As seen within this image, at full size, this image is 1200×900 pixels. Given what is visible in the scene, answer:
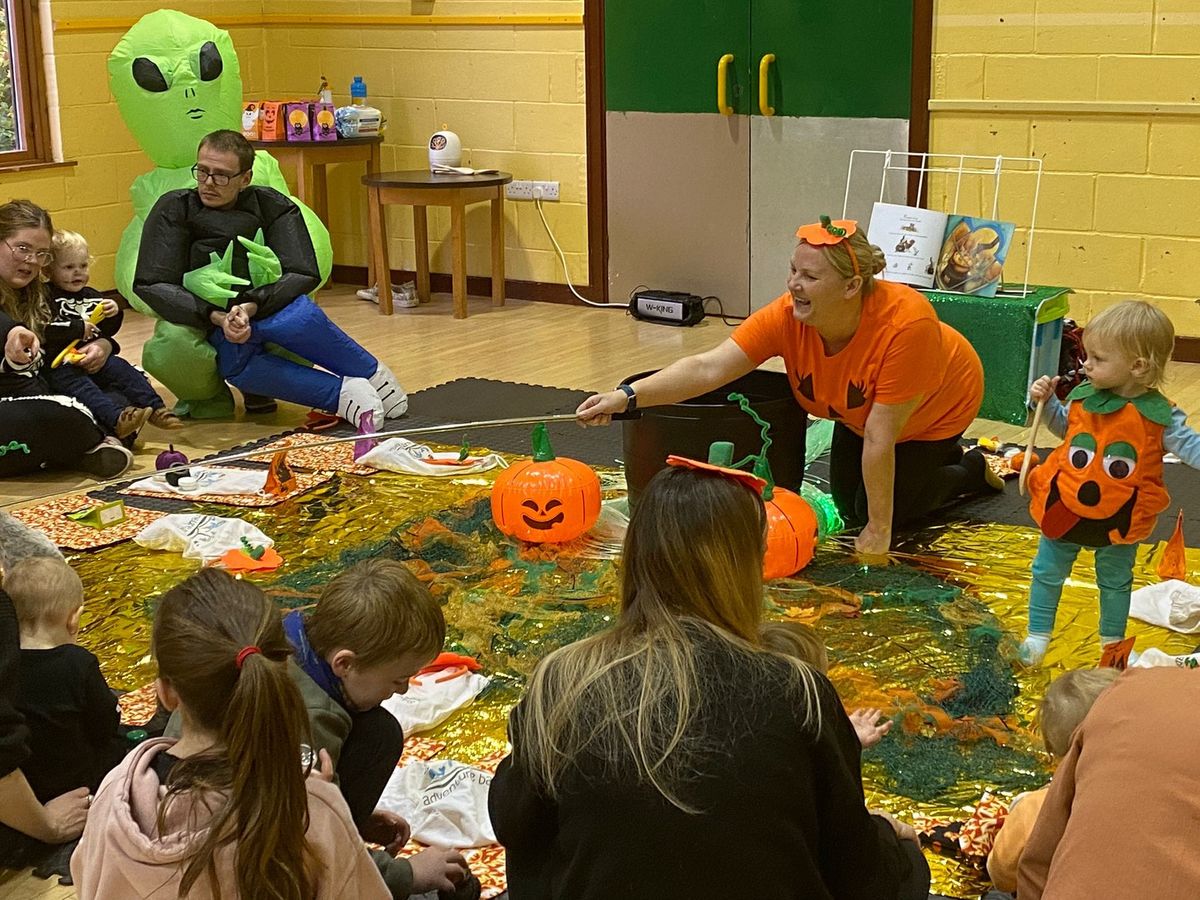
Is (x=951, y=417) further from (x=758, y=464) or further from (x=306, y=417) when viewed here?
(x=306, y=417)

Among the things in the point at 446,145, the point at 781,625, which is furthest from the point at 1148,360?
the point at 446,145

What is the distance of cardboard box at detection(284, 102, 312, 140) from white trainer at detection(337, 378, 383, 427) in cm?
254

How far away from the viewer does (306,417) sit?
5.36 metres

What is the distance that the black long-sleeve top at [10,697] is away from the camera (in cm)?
226

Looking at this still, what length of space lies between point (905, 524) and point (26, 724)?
2.32 metres

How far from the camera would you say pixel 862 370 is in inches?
145

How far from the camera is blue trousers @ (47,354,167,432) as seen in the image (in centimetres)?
475

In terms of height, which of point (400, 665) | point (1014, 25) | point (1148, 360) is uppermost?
point (1014, 25)

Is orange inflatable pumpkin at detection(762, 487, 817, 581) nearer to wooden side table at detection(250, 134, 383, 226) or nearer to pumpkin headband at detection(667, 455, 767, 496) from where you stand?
pumpkin headband at detection(667, 455, 767, 496)

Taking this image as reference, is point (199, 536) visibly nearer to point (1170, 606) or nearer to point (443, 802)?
point (443, 802)

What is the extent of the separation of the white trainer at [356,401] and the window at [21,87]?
267 centimetres

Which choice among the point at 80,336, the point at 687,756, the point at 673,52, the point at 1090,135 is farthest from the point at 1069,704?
the point at 673,52

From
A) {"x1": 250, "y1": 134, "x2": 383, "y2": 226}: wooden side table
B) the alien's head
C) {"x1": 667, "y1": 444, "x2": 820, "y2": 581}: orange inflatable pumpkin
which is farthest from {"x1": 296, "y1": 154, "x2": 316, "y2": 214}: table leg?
{"x1": 667, "y1": 444, "x2": 820, "y2": 581}: orange inflatable pumpkin

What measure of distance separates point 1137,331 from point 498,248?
474cm
